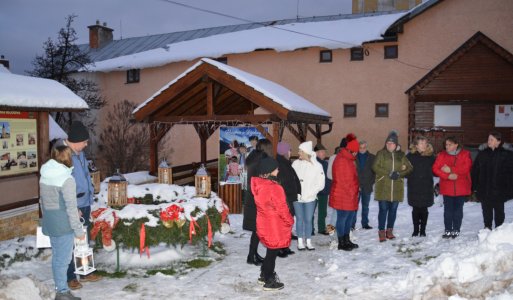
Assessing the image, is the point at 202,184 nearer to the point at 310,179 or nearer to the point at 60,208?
the point at 310,179

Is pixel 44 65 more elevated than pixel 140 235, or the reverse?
pixel 44 65

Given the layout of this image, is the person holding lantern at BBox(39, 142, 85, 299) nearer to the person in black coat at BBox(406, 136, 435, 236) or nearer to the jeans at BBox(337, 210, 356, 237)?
the jeans at BBox(337, 210, 356, 237)

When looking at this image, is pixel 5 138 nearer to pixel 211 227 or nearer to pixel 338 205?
pixel 211 227

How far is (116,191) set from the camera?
643 cm

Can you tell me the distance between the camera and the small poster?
19.0 m

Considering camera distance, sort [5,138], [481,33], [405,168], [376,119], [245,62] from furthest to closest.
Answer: [245,62] → [376,119] → [481,33] → [5,138] → [405,168]

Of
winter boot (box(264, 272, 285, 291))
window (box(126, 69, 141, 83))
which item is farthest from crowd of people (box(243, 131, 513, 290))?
window (box(126, 69, 141, 83))

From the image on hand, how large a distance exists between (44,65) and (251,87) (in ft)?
53.7

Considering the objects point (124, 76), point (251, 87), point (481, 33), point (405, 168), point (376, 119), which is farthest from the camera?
point (124, 76)

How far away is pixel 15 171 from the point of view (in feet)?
26.7

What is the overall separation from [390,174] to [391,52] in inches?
571

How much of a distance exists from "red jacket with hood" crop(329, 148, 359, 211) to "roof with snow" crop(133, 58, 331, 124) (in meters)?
3.74

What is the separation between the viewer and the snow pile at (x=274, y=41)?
20.0m

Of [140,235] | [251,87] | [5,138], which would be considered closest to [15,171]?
[5,138]
